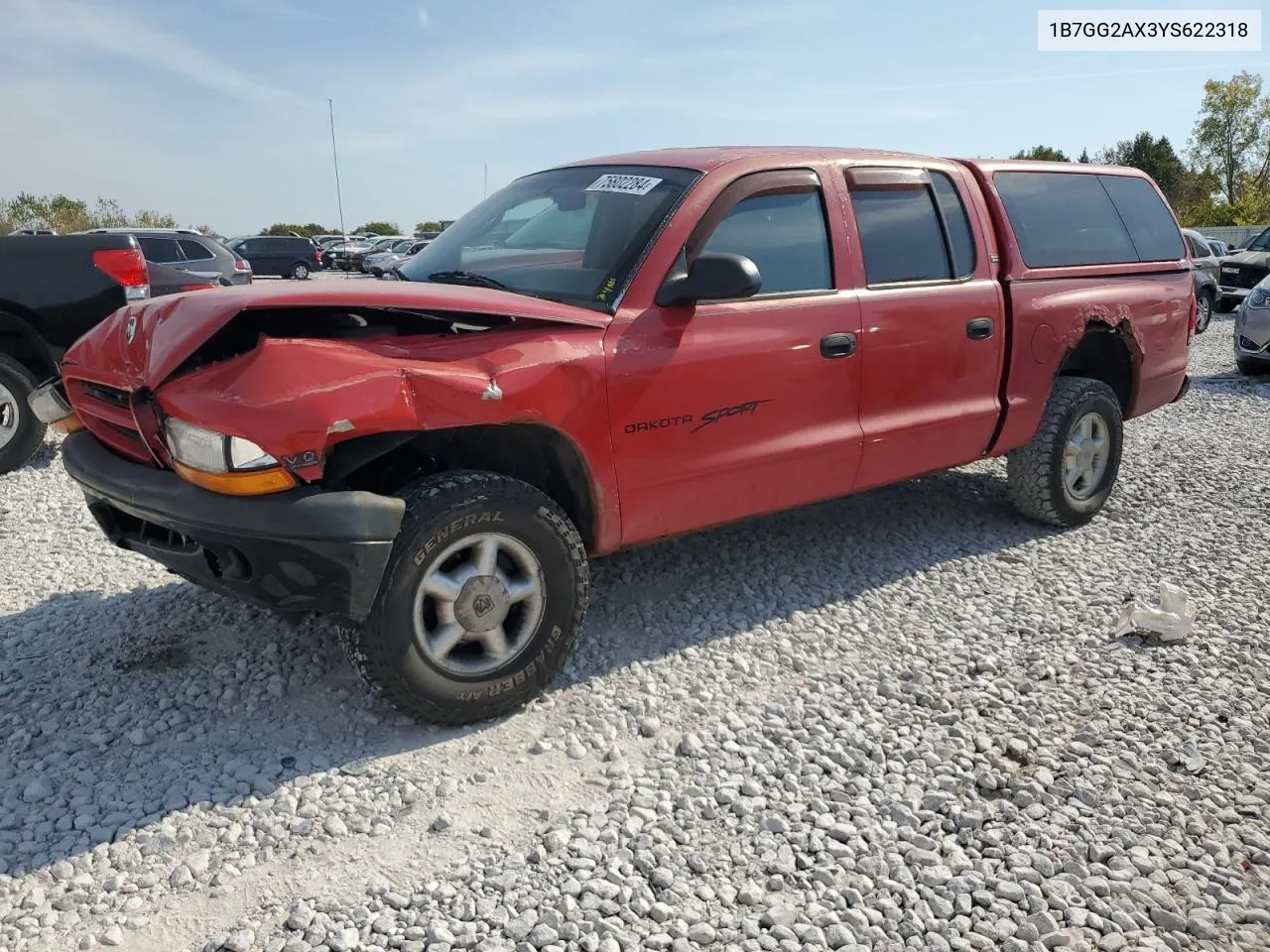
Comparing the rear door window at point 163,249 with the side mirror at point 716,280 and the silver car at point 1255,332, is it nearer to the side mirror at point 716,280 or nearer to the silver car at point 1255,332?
the side mirror at point 716,280

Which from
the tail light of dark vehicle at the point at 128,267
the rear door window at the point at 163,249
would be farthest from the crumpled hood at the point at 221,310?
the rear door window at the point at 163,249

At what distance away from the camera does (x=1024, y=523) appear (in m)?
5.39

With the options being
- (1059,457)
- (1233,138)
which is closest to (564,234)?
(1059,457)

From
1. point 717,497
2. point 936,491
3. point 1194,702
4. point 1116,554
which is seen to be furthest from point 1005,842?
point 936,491

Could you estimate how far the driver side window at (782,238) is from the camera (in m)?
3.70

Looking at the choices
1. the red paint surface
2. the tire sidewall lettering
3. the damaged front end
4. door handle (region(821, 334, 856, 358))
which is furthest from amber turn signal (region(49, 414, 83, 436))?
door handle (region(821, 334, 856, 358))

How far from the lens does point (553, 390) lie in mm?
3107

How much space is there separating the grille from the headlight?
0.86ft

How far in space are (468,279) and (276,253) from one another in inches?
1229

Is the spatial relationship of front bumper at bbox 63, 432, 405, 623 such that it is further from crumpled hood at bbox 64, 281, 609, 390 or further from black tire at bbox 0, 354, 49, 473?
black tire at bbox 0, 354, 49, 473

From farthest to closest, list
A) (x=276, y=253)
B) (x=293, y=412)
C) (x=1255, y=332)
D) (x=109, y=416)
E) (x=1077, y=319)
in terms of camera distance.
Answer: (x=276, y=253) → (x=1255, y=332) → (x=1077, y=319) → (x=109, y=416) → (x=293, y=412)

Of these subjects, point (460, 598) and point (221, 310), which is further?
point (460, 598)

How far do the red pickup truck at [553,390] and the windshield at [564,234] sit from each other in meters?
0.01

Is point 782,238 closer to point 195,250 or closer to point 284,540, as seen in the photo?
point 284,540
